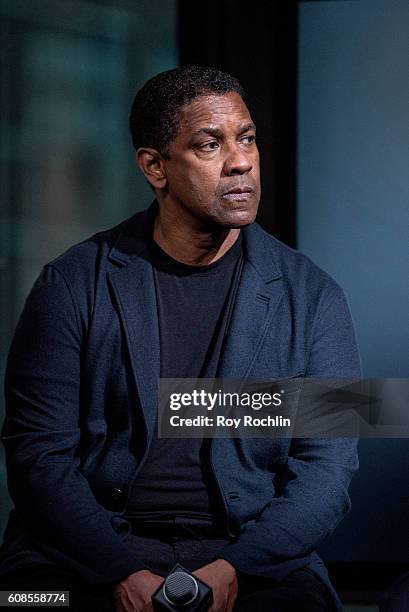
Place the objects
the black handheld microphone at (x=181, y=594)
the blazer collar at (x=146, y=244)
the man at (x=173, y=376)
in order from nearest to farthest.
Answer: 1. the black handheld microphone at (x=181, y=594)
2. the man at (x=173, y=376)
3. the blazer collar at (x=146, y=244)

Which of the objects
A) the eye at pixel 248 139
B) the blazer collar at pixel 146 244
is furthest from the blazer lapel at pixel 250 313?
the eye at pixel 248 139

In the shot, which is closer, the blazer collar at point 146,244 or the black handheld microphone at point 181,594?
the black handheld microphone at point 181,594

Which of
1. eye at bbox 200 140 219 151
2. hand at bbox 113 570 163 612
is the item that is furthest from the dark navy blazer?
eye at bbox 200 140 219 151

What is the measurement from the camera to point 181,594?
194cm

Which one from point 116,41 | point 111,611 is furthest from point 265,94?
point 111,611

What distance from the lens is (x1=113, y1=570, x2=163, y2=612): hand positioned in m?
1.96

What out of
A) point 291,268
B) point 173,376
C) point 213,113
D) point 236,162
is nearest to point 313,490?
point 173,376

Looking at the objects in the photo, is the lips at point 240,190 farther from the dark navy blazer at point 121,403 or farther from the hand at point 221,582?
the hand at point 221,582

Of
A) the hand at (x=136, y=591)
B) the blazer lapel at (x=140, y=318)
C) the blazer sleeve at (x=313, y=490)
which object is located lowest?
the hand at (x=136, y=591)

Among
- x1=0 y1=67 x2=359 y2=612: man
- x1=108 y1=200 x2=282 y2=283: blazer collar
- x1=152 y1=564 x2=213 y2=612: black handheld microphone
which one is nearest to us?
x1=152 y1=564 x2=213 y2=612: black handheld microphone

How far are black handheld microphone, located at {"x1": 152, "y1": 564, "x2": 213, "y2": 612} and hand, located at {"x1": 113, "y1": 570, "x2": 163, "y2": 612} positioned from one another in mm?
16

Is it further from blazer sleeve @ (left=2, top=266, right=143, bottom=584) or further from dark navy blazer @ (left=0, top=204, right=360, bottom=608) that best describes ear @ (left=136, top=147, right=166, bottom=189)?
blazer sleeve @ (left=2, top=266, right=143, bottom=584)

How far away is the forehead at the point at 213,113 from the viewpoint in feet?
6.91

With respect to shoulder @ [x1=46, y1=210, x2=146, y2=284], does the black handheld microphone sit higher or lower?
lower
